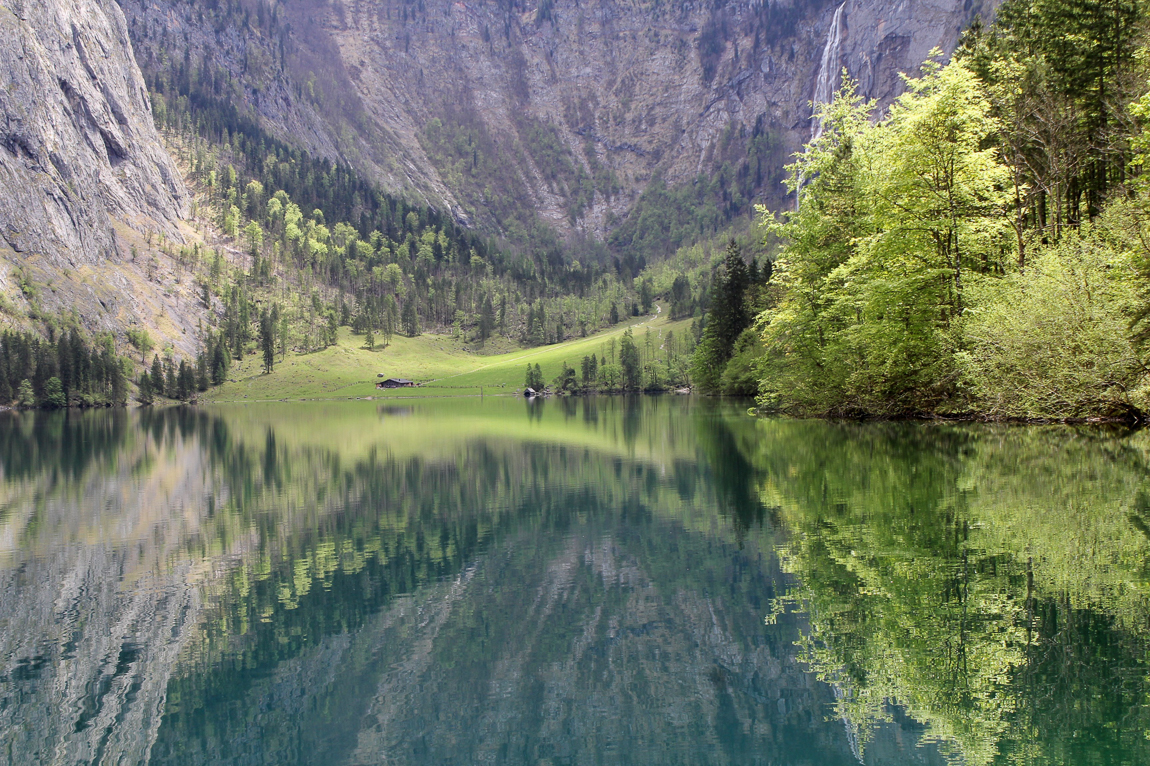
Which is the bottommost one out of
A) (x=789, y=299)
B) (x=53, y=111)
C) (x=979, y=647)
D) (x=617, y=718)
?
(x=617, y=718)

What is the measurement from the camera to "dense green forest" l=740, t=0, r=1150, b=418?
28.6m

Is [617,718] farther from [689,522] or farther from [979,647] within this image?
[689,522]

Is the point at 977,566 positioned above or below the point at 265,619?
above

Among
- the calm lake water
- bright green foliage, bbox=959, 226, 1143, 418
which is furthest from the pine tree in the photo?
bright green foliage, bbox=959, 226, 1143, 418

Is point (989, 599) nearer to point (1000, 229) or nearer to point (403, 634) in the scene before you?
point (403, 634)

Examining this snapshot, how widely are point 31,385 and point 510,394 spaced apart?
10282cm

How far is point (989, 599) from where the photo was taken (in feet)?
38.8

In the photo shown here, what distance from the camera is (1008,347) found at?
99.4 ft

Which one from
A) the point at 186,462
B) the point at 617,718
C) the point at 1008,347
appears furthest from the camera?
the point at 186,462

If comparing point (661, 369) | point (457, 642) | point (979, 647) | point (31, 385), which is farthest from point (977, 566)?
point (31, 385)

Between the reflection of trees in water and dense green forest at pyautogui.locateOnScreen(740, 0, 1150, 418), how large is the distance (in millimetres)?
6779

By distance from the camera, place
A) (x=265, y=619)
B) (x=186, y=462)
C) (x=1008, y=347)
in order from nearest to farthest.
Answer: (x=265, y=619) → (x=1008, y=347) → (x=186, y=462)

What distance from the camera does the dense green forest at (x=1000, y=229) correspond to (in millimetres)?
28578

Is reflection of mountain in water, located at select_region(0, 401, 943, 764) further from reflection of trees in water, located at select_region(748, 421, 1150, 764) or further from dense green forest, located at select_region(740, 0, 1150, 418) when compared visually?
dense green forest, located at select_region(740, 0, 1150, 418)
